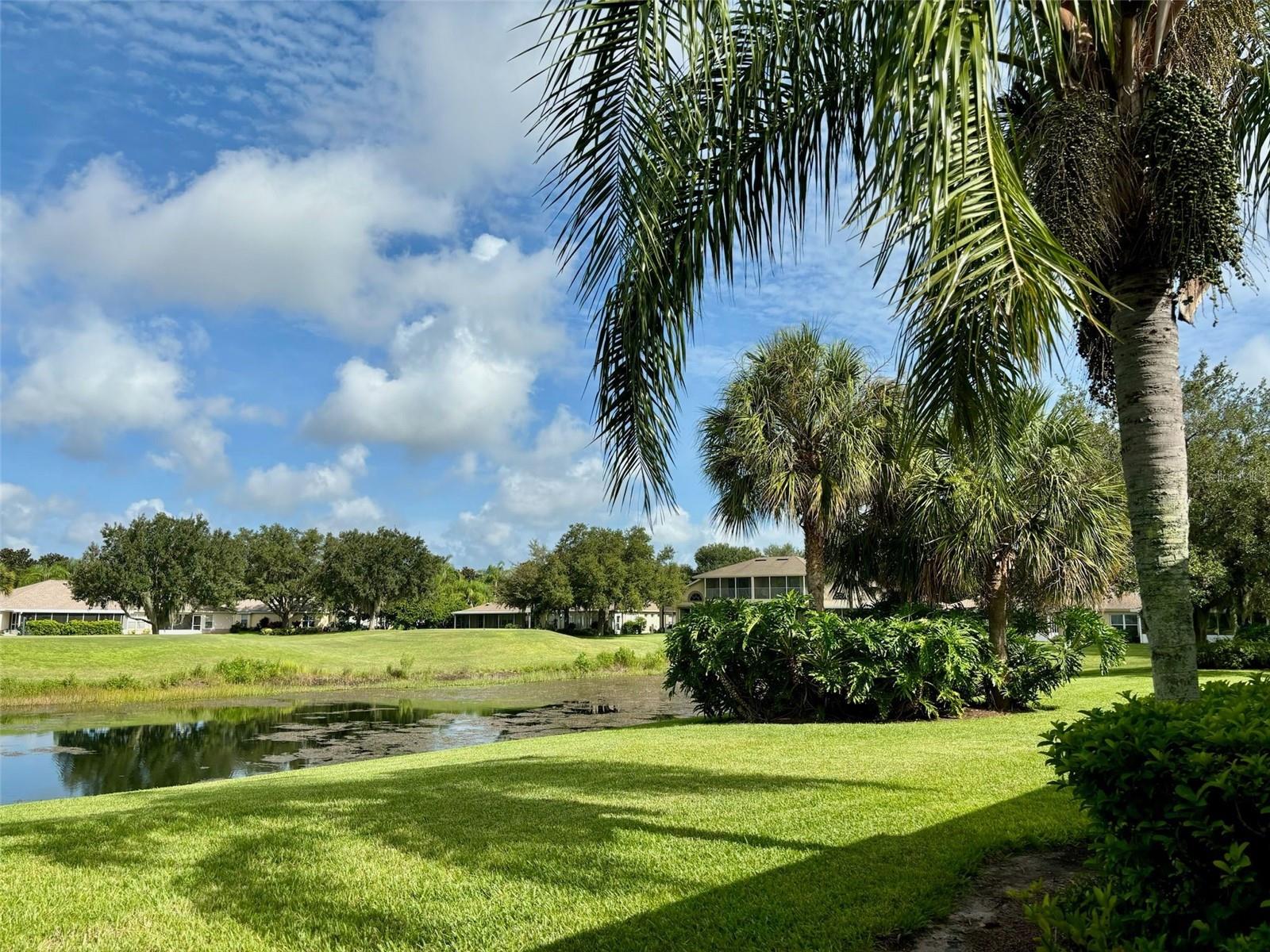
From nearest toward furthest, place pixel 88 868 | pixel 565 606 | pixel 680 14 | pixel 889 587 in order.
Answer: pixel 680 14 → pixel 88 868 → pixel 889 587 → pixel 565 606

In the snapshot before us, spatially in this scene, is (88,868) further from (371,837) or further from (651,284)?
(651,284)

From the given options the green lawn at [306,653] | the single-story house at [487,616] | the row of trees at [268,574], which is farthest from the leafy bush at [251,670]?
the single-story house at [487,616]

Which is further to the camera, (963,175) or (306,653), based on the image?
(306,653)

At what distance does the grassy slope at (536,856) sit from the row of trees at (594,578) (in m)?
60.9

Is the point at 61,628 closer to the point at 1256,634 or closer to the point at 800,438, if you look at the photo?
the point at 800,438

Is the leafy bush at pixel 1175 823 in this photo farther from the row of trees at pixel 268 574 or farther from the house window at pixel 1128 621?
the row of trees at pixel 268 574

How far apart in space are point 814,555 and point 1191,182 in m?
13.0

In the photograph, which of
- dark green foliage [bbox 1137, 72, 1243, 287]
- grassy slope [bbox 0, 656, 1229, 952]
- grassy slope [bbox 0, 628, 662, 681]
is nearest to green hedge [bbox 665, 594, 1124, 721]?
grassy slope [bbox 0, 656, 1229, 952]

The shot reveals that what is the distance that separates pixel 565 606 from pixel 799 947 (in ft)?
224

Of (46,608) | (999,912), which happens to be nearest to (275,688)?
(999,912)

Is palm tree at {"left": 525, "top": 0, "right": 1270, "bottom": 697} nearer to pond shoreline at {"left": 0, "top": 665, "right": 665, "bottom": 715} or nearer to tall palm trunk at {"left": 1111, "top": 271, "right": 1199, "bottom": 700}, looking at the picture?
tall palm trunk at {"left": 1111, "top": 271, "right": 1199, "bottom": 700}

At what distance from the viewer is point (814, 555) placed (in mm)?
17062

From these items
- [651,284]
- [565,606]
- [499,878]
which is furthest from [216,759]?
[565,606]

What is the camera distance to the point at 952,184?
386 cm
